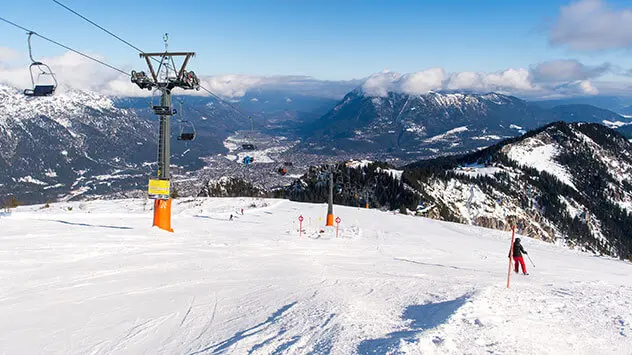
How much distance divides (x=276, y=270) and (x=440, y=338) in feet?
28.0

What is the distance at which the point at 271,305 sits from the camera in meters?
9.76

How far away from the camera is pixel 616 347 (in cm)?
714

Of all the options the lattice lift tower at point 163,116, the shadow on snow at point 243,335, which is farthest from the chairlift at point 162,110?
the shadow on snow at point 243,335

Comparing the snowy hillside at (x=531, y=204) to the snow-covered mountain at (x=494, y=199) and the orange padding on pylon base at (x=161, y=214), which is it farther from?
the orange padding on pylon base at (x=161, y=214)

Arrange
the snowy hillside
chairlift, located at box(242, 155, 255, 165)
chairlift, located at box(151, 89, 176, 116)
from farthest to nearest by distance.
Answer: the snowy hillside
chairlift, located at box(242, 155, 255, 165)
chairlift, located at box(151, 89, 176, 116)

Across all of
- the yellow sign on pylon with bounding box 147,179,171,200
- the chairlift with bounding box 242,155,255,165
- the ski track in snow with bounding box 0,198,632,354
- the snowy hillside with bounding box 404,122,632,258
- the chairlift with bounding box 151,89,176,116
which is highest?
the chairlift with bounding box 151,89,176,116

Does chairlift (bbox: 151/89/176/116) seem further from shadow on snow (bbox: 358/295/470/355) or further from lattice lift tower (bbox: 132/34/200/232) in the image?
shadow on snow (bbox: 358/295/470/355)

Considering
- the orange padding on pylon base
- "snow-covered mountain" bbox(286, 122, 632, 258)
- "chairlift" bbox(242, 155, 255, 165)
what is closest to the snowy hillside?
"snow-covered mountain" bbox(286, 122, 632, 258)

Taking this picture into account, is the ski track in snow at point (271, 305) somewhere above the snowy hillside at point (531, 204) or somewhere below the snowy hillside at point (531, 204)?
above

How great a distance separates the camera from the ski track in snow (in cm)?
715

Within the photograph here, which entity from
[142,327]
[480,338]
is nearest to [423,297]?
[480,338]

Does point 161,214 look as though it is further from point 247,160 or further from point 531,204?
point 531,204

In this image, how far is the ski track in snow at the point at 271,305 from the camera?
715 cm

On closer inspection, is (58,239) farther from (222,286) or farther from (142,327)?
(142,327)
